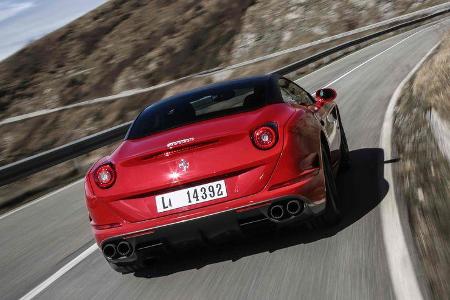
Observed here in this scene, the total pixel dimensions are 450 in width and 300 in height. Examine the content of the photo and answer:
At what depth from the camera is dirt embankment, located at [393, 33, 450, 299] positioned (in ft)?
12.9

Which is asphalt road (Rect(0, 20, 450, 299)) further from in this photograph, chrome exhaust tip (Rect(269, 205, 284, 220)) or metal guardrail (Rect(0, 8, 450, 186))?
metal guardrail (Rect(0, 8, 450, 186))

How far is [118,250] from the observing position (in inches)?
176

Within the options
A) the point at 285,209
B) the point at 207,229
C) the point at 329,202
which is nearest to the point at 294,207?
the point at 285,209

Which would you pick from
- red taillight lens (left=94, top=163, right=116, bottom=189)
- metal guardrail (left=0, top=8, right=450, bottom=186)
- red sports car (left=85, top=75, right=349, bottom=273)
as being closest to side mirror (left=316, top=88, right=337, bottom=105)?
red sports car (left=85, top=75, right=349, bottom=273)

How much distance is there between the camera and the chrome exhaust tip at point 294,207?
14.3ft

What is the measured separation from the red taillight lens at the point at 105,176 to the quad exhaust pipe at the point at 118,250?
42cm

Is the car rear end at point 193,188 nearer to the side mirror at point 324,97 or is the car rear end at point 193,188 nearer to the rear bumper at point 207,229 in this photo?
the rear bumper at point 207,229

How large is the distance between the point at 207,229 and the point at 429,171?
8.92 feet

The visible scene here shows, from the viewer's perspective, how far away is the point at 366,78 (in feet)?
56.6

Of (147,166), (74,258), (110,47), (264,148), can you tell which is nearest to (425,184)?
(264,148)

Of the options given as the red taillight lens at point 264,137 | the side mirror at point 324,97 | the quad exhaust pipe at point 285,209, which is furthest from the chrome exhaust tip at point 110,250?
the side mirror at point 324,97

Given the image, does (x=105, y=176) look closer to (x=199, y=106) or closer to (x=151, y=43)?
(x=199, y=106)

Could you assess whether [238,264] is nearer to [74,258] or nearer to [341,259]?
[341,259]

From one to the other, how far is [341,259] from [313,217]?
1.27 feet
